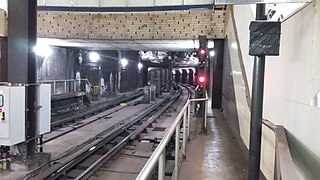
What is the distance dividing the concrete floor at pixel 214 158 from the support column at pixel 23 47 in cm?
284

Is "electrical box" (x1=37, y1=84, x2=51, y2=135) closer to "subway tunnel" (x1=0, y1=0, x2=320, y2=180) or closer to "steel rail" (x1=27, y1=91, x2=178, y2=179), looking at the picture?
"subway tunnel" (x1=0, y1=0, x2=320, y2=180)

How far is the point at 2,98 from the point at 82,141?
294 cm

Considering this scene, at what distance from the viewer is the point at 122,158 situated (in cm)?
662

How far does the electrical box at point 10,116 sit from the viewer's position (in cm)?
500

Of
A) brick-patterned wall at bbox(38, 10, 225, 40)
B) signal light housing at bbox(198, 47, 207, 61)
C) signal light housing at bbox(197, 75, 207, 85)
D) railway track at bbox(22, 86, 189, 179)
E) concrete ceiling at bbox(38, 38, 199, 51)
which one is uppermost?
brick-patterned wall at bbox(38, 10, 225, 40)

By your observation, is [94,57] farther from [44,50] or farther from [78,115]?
[78,115]

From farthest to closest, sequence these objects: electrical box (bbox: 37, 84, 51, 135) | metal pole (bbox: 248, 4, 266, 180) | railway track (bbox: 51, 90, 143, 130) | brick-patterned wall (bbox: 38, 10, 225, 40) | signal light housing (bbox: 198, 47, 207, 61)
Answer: brick-patterned wall (bbox: 38, 10, 225, 40) < railway track (bbox: 51, 90, 143, 130) < signal light housing (bbox: 198, 47, 207, 61) < electrical box (bbox: 37, 84, 51, 135) < metal pole (bbox: 248, 4, 266, 180)

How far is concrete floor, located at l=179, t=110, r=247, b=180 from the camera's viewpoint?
411 centimetres

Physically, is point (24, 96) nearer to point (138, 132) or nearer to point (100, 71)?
point (138, 132)

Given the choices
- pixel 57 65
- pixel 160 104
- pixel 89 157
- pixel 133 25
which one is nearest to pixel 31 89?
pixel 89 157

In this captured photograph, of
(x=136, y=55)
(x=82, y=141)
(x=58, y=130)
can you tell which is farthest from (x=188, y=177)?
(x=136, y=55)

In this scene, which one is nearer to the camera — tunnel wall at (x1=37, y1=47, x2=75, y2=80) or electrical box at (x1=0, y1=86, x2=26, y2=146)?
electrical box at (x1=0, y1=86, x2=26, y2=146)

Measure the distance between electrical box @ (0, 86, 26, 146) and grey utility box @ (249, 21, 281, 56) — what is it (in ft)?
13.1

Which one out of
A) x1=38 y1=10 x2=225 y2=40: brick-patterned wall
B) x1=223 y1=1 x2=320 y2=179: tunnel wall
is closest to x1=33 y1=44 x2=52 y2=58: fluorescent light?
x1=38 y1=10 x2=225 y2=40: brick-patterned wall
